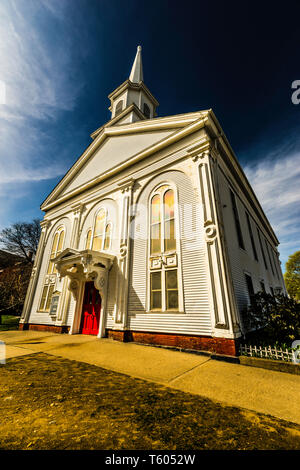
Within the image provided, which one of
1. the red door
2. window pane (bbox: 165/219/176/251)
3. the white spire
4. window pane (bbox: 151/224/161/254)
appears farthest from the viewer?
the white spire

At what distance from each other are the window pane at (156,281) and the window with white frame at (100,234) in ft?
12.2

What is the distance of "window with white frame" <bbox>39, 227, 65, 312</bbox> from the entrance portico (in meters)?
3.03

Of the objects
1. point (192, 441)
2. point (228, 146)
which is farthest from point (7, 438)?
point (228, 146)

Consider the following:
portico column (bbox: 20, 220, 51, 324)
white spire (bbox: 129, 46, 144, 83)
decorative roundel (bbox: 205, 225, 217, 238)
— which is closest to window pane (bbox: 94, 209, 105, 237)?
portico column (bbox: 20, 220, 51, 324)

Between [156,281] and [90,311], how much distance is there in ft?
16.2

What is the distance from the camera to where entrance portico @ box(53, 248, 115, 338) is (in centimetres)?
938

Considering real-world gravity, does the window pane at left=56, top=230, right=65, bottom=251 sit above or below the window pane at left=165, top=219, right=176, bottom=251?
above

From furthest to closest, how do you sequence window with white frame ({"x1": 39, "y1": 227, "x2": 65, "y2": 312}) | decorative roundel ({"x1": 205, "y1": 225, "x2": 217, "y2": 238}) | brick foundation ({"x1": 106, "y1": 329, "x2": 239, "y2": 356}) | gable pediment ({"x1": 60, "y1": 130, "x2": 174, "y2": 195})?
window with white frame ({"x1": 39, "y1": 227, "x2": 65, "y2": 312}), gable pediment ({"x1": 60, "y1": 130, "x2": 174, "y2": 195}), decorative roundel ({"x1": 205, "y1": 225, "x2": 217, "y2": 238}), brick foundation ({"x1": 106, "y1": 329, "x2": 239, "y2": 356})

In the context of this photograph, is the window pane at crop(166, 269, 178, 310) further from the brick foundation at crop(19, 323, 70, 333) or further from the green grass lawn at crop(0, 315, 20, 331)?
the green grass lawn at crop(0, 315, 20, 331)

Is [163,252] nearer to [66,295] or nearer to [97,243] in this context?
[97,243]

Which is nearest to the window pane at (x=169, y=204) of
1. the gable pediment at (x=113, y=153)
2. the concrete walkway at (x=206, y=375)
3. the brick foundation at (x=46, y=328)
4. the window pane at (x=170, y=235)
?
the window pane at (x=170, y=235)

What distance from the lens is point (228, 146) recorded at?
11.1 m

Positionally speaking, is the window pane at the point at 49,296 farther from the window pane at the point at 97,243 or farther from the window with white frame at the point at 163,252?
the window with white frame at the point at 163,252

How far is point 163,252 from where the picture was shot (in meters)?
8.83
